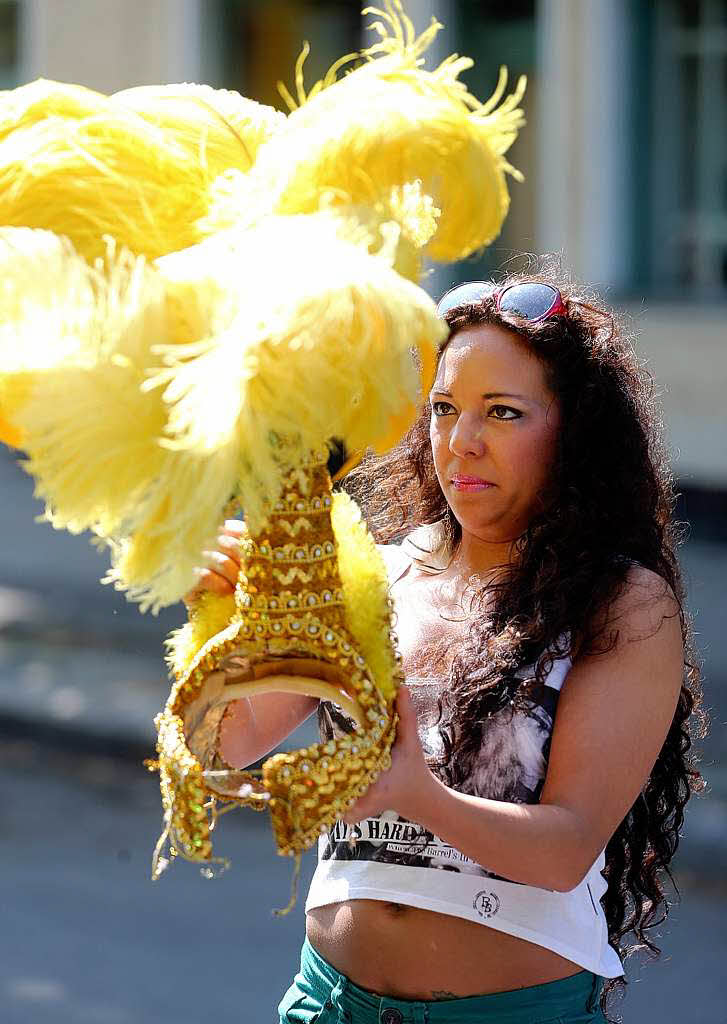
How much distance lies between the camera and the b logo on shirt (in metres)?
1.85

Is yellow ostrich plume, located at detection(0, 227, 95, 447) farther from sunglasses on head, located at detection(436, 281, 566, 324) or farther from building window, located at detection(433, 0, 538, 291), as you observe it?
building window, located at detection(433, 0, 538, 291)

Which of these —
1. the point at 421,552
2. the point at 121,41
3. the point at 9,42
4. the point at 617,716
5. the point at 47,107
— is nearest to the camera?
the point at 47,107

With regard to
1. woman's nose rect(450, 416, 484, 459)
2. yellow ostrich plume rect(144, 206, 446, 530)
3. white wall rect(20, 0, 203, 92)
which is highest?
white wall rect(20, 0, 203, 92)

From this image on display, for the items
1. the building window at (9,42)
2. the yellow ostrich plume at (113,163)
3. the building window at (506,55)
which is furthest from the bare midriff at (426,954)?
the building window at (9,42)

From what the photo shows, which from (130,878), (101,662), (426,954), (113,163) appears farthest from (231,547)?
(101,662)

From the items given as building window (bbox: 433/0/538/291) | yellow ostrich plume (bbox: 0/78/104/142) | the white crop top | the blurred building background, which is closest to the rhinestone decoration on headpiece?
the white crop top

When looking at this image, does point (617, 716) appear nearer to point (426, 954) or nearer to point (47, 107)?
point (426, 954)

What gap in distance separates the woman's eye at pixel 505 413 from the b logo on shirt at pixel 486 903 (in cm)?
60

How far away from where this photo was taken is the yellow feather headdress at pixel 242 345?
1.45 metres

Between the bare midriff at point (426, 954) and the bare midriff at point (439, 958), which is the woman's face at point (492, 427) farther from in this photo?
the bare midriff at point (439, 958)

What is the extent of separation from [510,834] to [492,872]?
0.50ft

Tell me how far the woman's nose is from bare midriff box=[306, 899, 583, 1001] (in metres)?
0.58

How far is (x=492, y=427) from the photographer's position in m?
1.90

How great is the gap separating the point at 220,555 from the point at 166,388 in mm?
293
